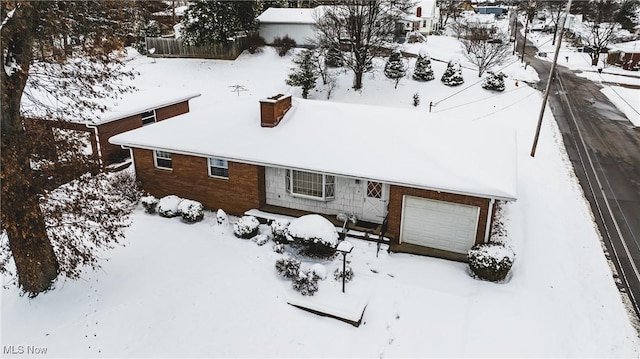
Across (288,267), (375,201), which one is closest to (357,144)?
(375,201)

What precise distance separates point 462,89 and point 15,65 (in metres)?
34.2

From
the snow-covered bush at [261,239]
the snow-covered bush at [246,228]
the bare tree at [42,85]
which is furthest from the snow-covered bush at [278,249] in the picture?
the bare tree at [42,85]

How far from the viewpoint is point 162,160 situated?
1755 cm

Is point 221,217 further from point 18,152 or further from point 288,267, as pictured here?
point 18,152

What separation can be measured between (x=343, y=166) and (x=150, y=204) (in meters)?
7.84

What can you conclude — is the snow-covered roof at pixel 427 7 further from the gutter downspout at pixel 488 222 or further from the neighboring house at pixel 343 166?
the gutter downspout at pixel 488 222

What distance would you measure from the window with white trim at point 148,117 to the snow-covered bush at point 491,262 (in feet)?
61.9

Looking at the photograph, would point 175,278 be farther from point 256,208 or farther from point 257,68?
point 257,68

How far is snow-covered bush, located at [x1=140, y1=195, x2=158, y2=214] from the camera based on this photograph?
1675 cm

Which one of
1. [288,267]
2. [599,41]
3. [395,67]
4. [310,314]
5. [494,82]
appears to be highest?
[599,41]

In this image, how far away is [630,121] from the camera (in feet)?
102

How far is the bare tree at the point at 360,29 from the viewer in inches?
1406

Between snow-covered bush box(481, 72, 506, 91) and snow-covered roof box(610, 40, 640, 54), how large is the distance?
23.5m

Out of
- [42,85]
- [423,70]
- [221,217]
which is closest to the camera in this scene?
[42,85]
